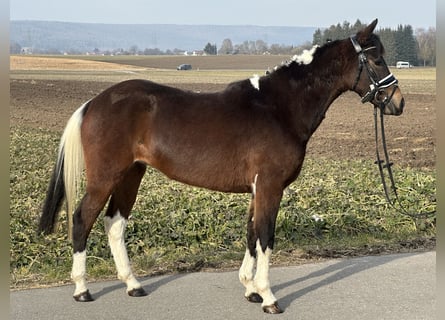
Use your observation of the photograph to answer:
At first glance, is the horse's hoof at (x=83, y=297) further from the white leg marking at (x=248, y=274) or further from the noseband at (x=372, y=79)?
the noseband at (x=372, y=79)

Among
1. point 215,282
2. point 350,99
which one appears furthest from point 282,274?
point 350,99

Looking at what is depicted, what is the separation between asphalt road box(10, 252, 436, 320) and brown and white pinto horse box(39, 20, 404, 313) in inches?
6.9

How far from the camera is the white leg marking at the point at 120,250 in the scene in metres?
5.30

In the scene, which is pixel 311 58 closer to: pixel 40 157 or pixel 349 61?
pixel 349 61

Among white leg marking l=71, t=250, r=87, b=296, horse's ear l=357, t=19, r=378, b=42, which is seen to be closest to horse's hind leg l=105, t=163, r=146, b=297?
white leg marking l=71, t=250, r=87, b=296

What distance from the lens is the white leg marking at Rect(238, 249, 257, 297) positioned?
17.3 ft

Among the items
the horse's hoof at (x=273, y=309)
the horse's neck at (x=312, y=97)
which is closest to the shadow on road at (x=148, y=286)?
the horse's hoof at (x=273, y=309)

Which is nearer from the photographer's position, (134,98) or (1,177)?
(1,177)

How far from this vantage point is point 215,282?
5.54 metres

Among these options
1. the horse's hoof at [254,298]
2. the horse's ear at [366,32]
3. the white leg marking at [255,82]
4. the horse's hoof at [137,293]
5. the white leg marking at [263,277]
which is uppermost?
the horse's ear at [366,32]

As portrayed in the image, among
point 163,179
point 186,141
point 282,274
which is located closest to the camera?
point 186,141

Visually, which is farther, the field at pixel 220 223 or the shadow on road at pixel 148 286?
the field at pixel 220 223

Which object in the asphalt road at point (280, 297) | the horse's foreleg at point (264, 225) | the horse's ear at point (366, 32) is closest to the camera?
the asphalt road at point (280, 297)

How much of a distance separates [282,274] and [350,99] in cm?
2660
